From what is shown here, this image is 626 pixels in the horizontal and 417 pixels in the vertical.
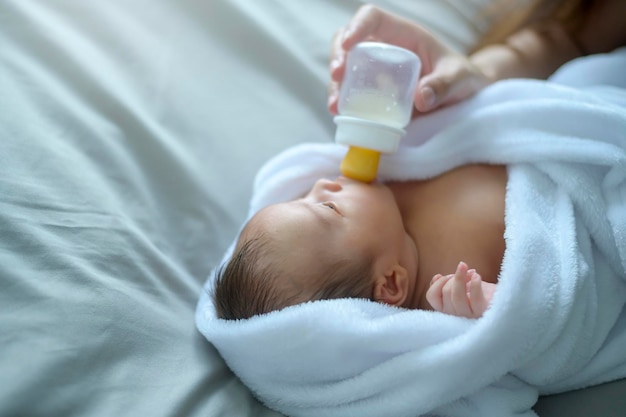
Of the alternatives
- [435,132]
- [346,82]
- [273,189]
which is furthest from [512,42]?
[273,189]

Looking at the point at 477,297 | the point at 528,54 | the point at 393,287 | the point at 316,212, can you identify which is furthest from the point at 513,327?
the point at 528,54

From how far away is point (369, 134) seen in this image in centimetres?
91

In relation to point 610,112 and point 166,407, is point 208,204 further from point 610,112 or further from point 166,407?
point 610,112

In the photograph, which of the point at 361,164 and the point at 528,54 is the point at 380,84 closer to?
the point at 361,164

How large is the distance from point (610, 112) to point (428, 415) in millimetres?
547

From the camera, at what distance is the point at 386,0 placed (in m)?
1.45

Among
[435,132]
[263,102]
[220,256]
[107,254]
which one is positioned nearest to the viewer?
[107,254]

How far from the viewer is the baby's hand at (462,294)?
29.1 inches

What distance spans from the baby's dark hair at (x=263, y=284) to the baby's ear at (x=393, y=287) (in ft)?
0.05

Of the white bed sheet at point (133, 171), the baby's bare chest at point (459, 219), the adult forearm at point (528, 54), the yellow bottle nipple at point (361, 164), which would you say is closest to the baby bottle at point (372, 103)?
the yellow bottle nipple at point (361, 164)

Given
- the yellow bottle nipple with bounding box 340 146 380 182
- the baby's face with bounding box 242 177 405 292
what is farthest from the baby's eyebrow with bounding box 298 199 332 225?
the yellow bottle nipple with bounding box 340 146 380 182

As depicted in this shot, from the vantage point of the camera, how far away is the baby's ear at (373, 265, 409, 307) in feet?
2.80

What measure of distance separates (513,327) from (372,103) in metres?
0.42

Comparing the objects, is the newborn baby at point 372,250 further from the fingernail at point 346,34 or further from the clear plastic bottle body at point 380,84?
the fingernail at point 346,34
